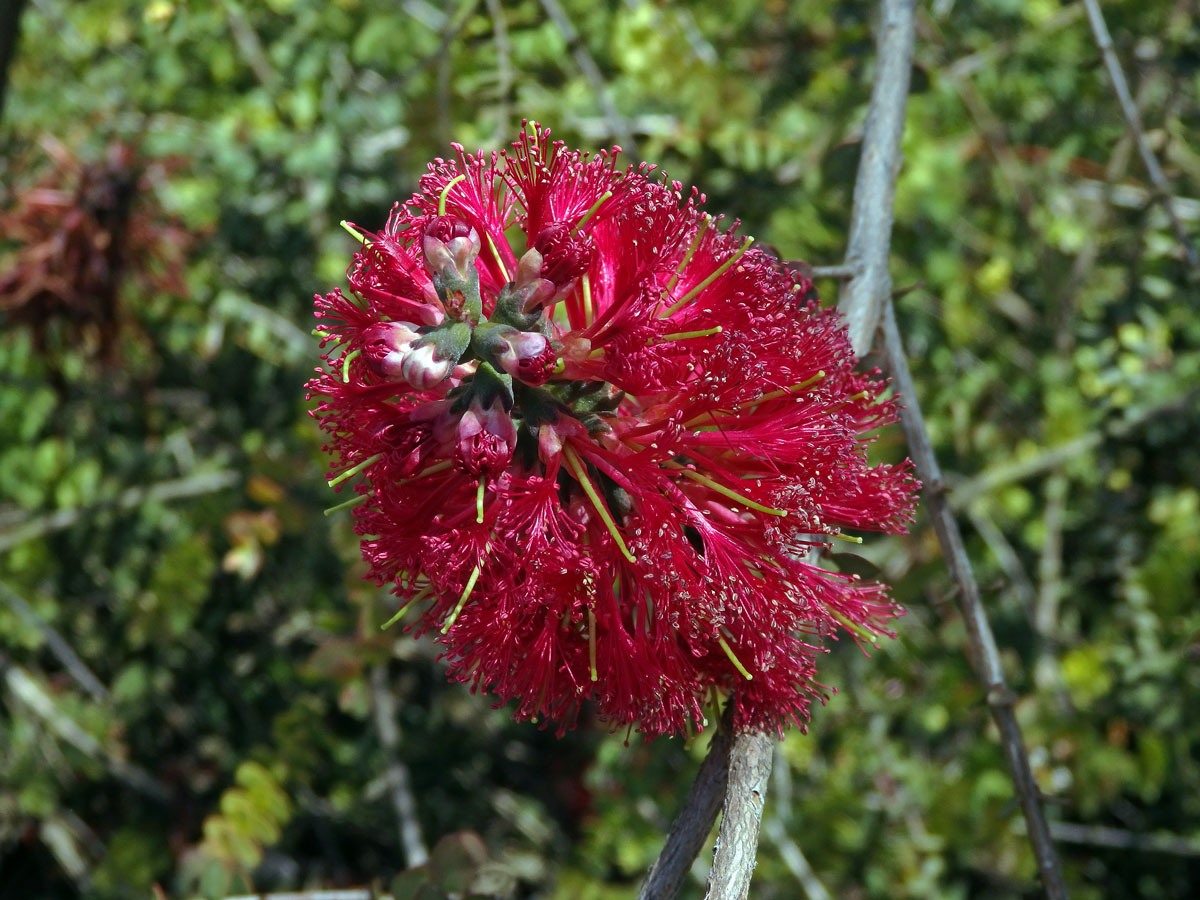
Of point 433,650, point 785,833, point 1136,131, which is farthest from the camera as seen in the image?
point 433,650

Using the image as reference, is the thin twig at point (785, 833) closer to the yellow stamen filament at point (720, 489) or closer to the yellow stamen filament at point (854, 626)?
the yellow stamen filament at point (854, 626)

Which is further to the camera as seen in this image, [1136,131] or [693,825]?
[1136,131]

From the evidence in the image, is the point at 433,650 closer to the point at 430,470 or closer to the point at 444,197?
the point at 430,470

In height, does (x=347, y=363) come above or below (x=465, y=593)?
above

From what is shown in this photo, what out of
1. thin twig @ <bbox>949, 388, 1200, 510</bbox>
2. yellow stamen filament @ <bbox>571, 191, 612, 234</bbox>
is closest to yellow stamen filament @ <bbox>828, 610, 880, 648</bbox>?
yellow stamen filament @ <bbox>571, 191, 612, 234</bbox>

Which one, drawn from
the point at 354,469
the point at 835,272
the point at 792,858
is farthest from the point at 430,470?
the point at 792,858

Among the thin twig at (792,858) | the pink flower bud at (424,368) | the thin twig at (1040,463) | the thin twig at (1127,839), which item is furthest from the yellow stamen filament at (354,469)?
the thin twig at (1127,839)

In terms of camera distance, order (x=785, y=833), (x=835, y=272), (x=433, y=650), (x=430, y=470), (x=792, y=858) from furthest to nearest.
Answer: (x=433, y=650), (x=785, y=833), (x=792, y=858), (x=835, y=272), (x=430, y=470)

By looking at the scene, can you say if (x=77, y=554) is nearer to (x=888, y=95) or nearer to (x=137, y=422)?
(x=137, y=422)
